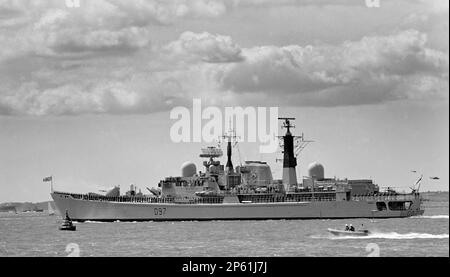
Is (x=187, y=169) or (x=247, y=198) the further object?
(x=187, y=169)

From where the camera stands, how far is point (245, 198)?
4242 inches

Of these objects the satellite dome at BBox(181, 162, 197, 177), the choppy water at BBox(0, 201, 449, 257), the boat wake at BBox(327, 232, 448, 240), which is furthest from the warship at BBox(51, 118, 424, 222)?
the boat wake at BBox(327, 232, 448, 240)

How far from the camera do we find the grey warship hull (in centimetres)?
10231

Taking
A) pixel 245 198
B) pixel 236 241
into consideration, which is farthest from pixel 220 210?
pixel 236 241

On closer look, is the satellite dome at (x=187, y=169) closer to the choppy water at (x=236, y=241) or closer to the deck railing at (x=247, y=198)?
the deck railing at (x=247, y=198)

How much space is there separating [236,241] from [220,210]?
123ft

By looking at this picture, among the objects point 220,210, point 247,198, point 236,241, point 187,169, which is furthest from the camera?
point 187,169

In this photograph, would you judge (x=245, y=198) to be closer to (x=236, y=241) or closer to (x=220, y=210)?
(x=220, y=210)

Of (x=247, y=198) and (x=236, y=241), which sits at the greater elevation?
(x=247, y=198)

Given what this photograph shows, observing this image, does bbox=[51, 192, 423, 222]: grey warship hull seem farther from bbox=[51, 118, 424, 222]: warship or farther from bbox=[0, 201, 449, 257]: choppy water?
bbox=[0, 201, 449, 257]: choppy water

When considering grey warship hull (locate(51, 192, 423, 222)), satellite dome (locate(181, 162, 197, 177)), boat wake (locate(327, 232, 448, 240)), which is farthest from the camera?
satellite dome (locate(181, 162, 197, 177))

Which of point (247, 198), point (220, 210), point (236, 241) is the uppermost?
point (247, 198)

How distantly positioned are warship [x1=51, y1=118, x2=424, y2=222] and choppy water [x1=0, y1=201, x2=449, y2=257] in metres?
13.6
